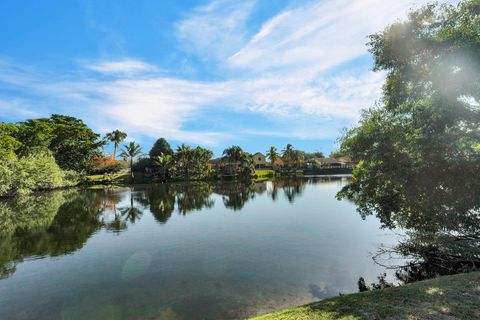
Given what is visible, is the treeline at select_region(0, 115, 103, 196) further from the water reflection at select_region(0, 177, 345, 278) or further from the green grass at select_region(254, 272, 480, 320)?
the green grass at select_region(254, 272, 480, 320)

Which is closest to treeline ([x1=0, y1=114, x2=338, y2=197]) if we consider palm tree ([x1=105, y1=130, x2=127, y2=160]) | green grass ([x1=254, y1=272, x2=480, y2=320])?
palm tree ([x1=105, y1=130, x2=127, y2=160])

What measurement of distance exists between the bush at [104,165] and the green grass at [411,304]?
245ft

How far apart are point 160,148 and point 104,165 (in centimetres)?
1564

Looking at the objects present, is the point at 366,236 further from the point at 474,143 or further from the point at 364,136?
the point at 474,143

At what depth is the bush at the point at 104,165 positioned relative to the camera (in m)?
71.2

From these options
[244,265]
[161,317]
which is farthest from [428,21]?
[161,317]

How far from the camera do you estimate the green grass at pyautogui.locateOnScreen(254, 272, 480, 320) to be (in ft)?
17.6

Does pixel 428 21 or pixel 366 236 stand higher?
pixel 428 21

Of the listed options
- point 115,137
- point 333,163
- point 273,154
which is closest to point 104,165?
point 115,137

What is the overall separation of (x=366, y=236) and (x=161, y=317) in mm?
13198

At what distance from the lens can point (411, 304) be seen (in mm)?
5855

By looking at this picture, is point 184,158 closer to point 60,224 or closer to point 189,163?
point 189,163

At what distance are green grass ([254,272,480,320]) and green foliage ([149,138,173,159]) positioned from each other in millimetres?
77100

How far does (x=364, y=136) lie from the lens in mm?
10891
